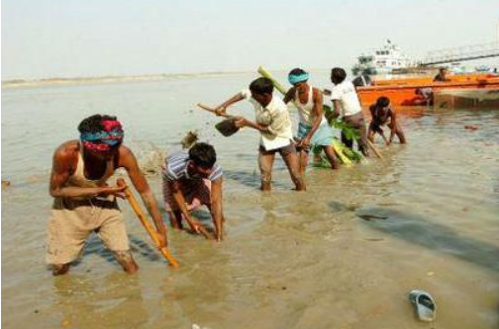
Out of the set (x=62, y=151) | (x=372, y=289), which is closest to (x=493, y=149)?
(x=372, y=289)

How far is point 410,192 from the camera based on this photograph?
21.1ft

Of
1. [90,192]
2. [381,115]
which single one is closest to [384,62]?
[381,115]

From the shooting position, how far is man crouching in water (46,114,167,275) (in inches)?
145

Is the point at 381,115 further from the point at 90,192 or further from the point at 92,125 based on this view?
the point at 92,125

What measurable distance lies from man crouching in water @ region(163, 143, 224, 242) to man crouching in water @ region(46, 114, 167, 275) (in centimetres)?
62

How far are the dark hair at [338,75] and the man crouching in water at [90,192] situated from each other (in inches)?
190

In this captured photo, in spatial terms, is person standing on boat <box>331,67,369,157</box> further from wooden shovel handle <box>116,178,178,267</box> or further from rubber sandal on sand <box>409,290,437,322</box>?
rubber sandal on sand <box>409,290,437,322</box>

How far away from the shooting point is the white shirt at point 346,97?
8273 millimetres

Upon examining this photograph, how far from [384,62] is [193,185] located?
42.4 meters

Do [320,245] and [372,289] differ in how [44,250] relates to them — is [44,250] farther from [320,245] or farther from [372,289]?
[372,289]

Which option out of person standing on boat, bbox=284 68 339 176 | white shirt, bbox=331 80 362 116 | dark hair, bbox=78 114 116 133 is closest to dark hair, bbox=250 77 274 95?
person standing on boat, bbox=284 68 339 176

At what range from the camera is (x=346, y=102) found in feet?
27.5

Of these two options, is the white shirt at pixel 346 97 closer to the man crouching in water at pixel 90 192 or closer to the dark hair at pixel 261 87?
the dark hair at pixel 261 87

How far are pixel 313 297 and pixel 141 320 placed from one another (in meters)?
1.20
